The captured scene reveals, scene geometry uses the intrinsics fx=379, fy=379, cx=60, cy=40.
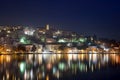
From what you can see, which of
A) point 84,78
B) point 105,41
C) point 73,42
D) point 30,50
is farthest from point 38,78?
point 105,41

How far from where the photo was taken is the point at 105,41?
113 m

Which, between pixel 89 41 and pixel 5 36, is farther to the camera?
pixel 89 41

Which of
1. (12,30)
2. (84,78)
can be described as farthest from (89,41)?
(84,78)

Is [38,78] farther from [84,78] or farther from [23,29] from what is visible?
[23,29]

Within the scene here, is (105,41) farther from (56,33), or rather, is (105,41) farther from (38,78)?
(38,78)

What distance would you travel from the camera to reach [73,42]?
349 feet

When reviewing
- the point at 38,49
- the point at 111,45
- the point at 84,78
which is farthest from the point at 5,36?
the point at 84,78

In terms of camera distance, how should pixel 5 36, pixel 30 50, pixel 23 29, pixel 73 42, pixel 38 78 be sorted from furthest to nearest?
pixel 23 29
pixel 73 42
pixel 5 36
pixel 30 50
pixel 38 78

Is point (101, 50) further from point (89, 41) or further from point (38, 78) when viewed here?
point (38, 78)

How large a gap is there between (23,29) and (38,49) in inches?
897

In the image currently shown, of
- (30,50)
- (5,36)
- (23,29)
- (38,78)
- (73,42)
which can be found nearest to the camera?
(38,78)

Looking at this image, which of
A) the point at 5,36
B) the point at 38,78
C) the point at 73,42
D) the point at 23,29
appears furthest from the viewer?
the point at 23,29

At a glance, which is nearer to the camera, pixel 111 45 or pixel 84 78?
pixel 84 78

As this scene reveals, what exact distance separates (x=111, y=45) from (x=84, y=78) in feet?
265
